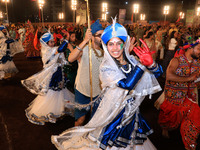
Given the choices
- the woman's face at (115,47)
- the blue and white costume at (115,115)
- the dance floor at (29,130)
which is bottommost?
the dance floor at (29,130)

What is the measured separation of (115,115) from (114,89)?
284 millimetres

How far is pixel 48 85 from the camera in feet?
14.4

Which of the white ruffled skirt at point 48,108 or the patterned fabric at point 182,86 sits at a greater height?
the patterned fabric at point 182,86

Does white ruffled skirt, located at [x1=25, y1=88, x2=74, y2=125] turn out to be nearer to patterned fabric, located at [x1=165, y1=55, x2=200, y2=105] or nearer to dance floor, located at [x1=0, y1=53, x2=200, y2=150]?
dance floor, located at [x1=0, y1=53, x2=200, y2=150]

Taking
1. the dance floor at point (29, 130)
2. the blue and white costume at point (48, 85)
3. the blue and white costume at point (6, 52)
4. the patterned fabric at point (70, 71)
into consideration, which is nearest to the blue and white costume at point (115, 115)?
the dance floor at point (29, 130)

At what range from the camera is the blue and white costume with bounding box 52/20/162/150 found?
2066 mm

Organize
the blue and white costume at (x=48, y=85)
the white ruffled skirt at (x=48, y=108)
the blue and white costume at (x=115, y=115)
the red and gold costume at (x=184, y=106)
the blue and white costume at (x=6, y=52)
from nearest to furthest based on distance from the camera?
the blue and white costume at (x=115, y=115) < the red and gold costume at (x=184, y=106) < the white ruffled skirt at (x=48, y=108) < the blue and white costume at (x=48, y=85) < the blue and white costume at (x=6, y=52)

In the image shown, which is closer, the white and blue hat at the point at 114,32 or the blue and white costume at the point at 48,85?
the white and blue hat at the point at 114,32

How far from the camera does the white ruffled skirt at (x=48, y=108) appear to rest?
4.20 m

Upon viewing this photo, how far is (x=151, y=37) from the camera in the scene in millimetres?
8500

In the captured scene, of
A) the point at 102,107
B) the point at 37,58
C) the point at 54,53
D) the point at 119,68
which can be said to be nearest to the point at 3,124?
the point at 54,53

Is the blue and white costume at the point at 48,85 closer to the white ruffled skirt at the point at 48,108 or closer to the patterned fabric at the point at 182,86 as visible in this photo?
the white ruffled skirt at the point at 48,108

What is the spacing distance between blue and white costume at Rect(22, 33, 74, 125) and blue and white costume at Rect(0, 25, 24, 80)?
3.55 metres

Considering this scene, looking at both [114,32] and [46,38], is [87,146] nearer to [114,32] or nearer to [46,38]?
[114,32]
